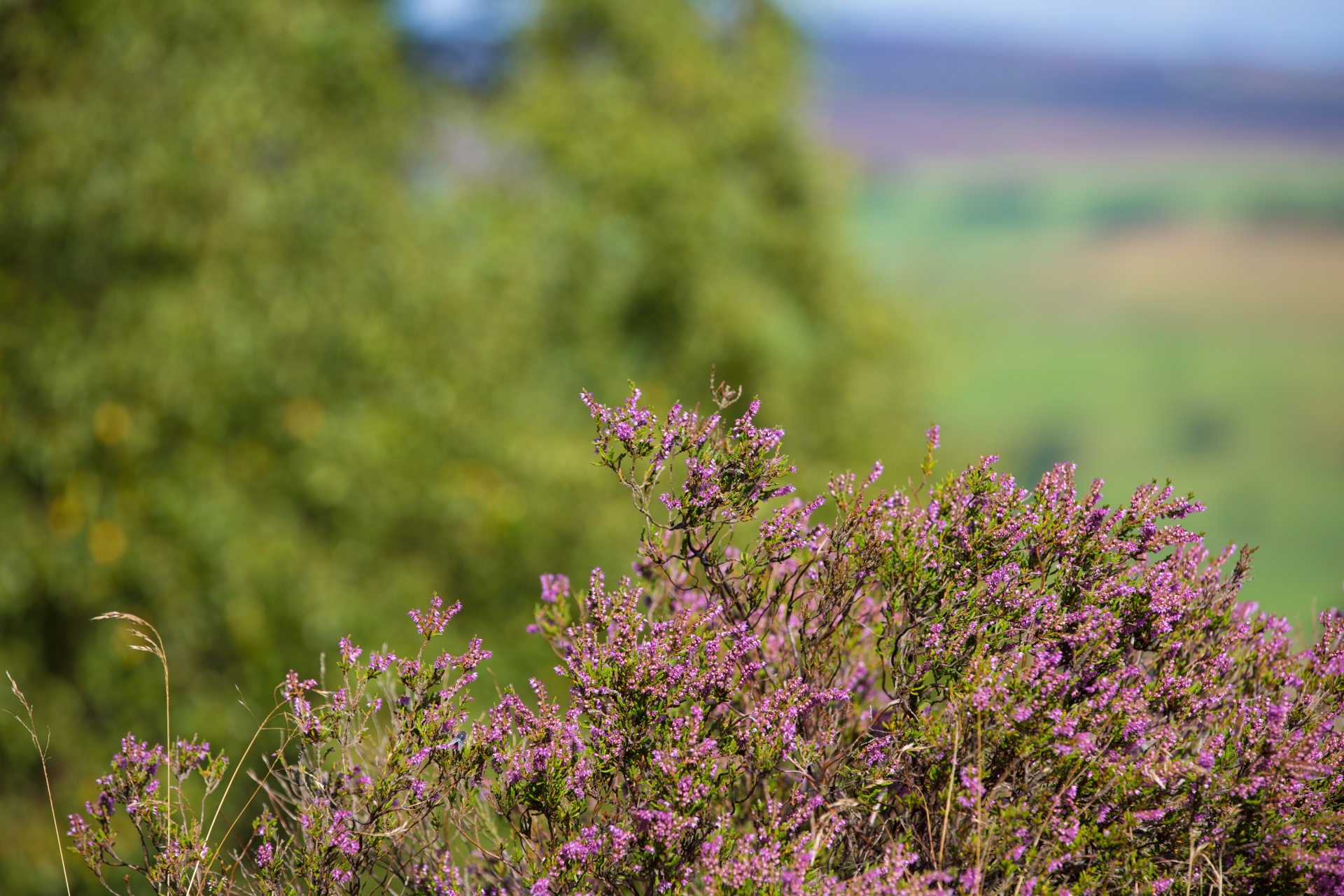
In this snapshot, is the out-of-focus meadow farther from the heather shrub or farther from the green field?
the heather shrub

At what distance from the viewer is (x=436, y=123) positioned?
609 inches

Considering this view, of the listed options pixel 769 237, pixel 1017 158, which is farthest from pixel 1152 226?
pixel 769 237

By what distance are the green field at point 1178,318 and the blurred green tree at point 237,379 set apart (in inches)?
2138

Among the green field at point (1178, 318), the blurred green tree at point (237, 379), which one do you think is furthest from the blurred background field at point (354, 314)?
the green field at point (1178, 318)

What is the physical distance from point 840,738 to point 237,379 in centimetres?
842

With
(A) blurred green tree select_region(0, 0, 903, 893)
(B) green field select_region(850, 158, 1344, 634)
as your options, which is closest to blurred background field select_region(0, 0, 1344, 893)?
(A) blurred green tree select_region(0, 0, 903, 893)

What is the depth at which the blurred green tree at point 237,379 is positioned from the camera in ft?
30.6

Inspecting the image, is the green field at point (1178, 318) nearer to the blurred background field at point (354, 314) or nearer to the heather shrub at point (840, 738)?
the blurred background field at point (354, 314)

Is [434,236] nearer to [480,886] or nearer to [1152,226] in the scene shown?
[480,886]

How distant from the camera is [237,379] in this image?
9781mm

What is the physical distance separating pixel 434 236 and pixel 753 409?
396 inches

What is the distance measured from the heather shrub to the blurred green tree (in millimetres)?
7575

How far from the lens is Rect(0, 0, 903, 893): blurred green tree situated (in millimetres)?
9320

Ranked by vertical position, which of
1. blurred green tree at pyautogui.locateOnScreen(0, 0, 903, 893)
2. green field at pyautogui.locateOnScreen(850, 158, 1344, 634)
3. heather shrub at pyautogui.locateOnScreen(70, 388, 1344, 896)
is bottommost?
heather shrub at pyautogui.locateOnScreen(70, 388, 1344, 896)
